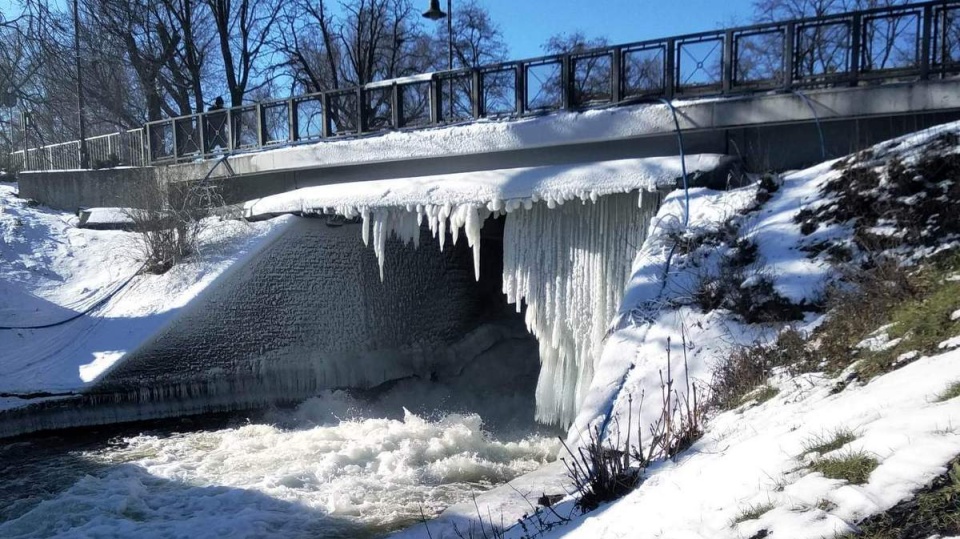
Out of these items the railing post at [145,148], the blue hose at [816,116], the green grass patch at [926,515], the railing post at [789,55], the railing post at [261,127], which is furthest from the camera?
the railing post at [145,148]

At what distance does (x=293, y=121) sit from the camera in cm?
1341

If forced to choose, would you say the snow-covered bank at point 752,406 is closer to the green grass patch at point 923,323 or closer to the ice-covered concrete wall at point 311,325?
the green grass patch at point 923,323

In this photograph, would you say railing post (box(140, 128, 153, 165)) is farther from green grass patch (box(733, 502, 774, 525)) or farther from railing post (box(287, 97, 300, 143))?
green grass patch (box(733, 502, 774, 525))

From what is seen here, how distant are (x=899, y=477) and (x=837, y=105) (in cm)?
682

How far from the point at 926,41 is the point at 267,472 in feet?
32.4

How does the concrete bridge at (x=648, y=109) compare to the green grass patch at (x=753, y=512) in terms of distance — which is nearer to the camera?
the green grass patch at (x=753, y=512)

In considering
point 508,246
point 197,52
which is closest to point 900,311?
point 508,246

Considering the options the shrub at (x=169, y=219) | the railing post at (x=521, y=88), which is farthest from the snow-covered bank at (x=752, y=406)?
the shrub at (x=169, y=219)

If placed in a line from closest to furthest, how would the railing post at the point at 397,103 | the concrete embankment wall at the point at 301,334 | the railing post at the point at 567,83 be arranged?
1. the railing post at the point at 567,83
2. the concrete embankment wall at the point at 301,334
3. the railing post at the point at 397,103

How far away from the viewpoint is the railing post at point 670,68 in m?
9.06

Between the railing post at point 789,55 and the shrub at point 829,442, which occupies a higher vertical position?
the railing post at point 789,55

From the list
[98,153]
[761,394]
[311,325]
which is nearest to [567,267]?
[761,394]

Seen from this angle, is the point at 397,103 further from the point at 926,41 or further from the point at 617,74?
the point at 926,41

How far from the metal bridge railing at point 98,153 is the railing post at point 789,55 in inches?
597
